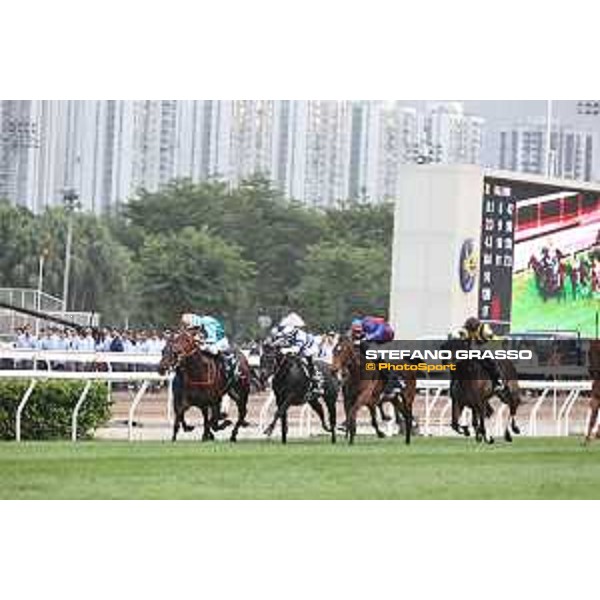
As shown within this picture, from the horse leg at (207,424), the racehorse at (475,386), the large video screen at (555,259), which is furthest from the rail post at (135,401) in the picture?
the large video screen at (555,259)

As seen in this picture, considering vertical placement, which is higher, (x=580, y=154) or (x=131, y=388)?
(x=580, y=154)

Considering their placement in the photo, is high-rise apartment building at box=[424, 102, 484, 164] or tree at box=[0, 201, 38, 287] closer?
high-rise apartment building at box=[424, 102, 484, 164]

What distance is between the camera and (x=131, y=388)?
19375 mm

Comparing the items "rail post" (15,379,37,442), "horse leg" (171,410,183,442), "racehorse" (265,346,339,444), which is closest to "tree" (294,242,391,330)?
"racehorse" (265,346,339,444)

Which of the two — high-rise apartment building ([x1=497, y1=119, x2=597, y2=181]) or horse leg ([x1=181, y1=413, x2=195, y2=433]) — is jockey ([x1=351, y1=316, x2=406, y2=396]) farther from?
horse leg ([x1=181, y1=413, x2=195, y2=433])

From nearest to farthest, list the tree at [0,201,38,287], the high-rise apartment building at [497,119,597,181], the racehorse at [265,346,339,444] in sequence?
the high-rise apartment building at [497,119,597,181] < the tree at [0,201,38,287] < the racehorse at [265,346,339,444]

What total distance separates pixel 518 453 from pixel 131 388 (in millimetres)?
2445

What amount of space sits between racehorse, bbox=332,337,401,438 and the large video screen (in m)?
1.01

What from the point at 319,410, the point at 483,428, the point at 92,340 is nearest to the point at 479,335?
the point at 483,428

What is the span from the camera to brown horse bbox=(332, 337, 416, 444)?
19172 millimetres

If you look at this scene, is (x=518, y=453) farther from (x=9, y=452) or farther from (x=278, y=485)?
(x=9, y=452)

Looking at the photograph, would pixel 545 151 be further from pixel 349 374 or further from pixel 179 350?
pixel 179 350
